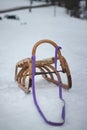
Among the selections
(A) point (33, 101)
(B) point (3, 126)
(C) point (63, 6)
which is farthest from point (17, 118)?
(C) point (63, 6)

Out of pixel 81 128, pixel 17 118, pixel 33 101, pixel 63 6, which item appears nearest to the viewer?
pixel 81 128

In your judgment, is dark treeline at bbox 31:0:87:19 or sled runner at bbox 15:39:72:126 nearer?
sled runner at bbox 15:39:72:126

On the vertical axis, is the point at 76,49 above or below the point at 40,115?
below

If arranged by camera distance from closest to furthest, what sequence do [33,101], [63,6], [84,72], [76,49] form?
[33,101] → [84,72] → [76,49] → [63,6]

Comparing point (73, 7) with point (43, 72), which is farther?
point (73, 7)

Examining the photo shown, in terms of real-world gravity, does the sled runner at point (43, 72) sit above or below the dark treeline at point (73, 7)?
above

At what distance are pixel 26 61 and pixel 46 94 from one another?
84cm

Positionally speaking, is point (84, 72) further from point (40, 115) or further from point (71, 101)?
point (40, 115)

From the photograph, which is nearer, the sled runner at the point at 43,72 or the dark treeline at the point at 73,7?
the sled runner at the point at 43,72

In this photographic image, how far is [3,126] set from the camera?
3932 millimetres

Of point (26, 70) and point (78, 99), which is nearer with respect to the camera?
point (78, 99)

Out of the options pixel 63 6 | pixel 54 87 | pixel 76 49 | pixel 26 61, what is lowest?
pixel 63 6

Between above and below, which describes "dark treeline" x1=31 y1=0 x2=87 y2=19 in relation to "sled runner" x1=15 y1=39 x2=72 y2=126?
below

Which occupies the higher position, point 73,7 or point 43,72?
point 43,72
